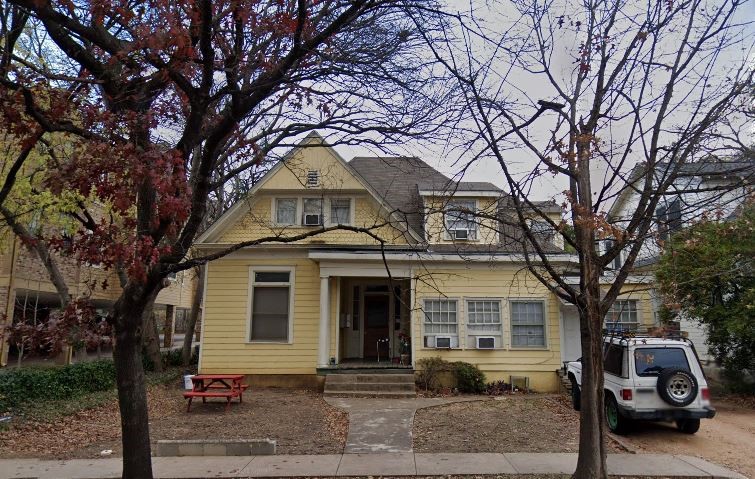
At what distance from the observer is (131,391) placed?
18.1ft

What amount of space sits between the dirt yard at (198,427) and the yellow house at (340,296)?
2384 millimetres

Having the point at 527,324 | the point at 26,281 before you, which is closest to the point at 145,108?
the point at 527,324

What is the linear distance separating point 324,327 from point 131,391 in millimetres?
9316

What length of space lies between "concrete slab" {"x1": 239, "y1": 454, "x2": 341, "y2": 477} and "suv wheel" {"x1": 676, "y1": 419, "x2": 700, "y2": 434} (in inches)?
259

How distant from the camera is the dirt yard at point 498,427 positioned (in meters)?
8.39

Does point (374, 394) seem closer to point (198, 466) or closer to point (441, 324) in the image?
point (441, 324)

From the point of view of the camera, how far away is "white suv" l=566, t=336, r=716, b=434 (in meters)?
8.95

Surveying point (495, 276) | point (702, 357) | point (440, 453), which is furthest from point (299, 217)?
point (702, 357)

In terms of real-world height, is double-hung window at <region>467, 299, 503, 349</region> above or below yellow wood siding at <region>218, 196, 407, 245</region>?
below

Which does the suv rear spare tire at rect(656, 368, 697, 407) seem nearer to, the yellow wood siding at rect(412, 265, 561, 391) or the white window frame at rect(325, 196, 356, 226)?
the yellow wood siding at rect(412, 265, 561, 391)

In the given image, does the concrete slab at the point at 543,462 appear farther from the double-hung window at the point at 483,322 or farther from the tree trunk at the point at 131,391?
the double-hung window at the point at 483,322

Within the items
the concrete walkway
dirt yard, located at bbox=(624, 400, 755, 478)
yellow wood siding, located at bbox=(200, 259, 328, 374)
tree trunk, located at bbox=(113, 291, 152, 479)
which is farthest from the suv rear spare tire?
yellow wood siding, located at bbox=(200, 259, 328, 374)

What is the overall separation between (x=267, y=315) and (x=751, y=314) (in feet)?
41.4

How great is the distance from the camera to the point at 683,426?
9.83 meters
